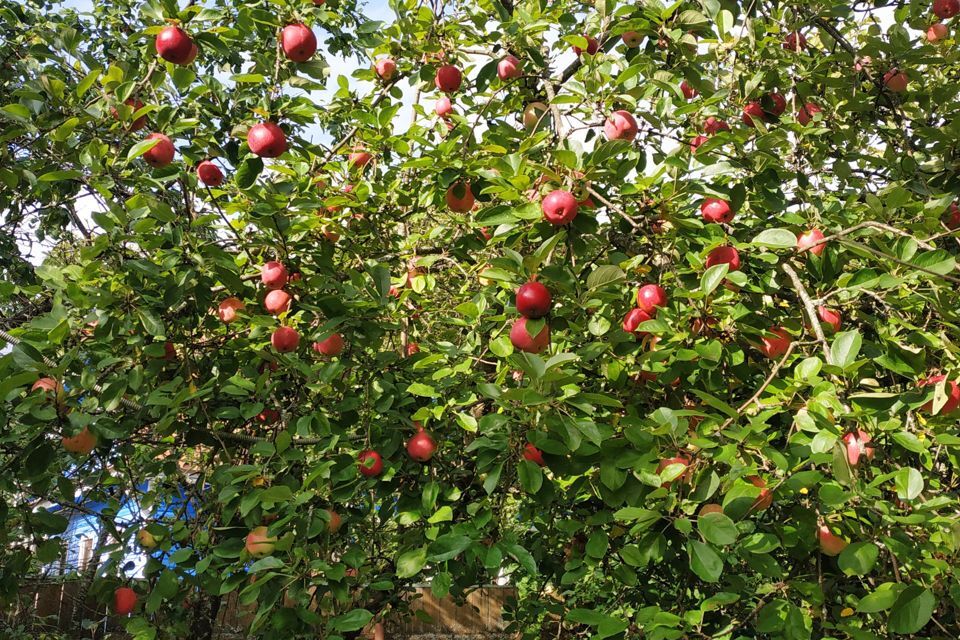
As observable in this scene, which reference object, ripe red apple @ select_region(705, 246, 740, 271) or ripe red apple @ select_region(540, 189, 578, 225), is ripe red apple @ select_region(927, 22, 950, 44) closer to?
ripe red apple @ select_region(705, 246, 740, 271)

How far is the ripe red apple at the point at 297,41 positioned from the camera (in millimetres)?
2307

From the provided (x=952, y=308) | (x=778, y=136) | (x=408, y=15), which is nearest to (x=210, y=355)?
(x=408, y=15)

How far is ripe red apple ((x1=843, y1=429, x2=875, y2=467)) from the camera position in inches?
66.7

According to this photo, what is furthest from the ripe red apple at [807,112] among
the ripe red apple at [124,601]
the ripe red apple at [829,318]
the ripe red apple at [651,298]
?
the ripe red apple at [124,601]

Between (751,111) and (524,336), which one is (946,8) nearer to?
(751,111)

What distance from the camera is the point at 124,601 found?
7.79 ft

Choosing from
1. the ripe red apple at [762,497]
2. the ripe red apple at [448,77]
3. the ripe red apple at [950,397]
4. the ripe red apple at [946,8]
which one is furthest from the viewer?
the ripe red apple at [946,8]

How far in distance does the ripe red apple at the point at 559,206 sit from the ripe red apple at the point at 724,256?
1.62 ft

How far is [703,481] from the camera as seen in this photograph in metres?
1.70

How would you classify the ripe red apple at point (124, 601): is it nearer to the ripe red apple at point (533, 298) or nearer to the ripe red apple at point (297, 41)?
the ripe red apple at point (533, 298)

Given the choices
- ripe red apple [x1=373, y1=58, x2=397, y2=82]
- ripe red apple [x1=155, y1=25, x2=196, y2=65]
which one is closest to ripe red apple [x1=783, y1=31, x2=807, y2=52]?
ripe red apple [x1=373, y1=58, x2=397, y2=82]

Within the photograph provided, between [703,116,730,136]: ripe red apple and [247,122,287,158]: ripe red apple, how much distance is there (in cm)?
141

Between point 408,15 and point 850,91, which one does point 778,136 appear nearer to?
point 850,91

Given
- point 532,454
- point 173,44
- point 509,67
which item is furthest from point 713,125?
point 173,44
